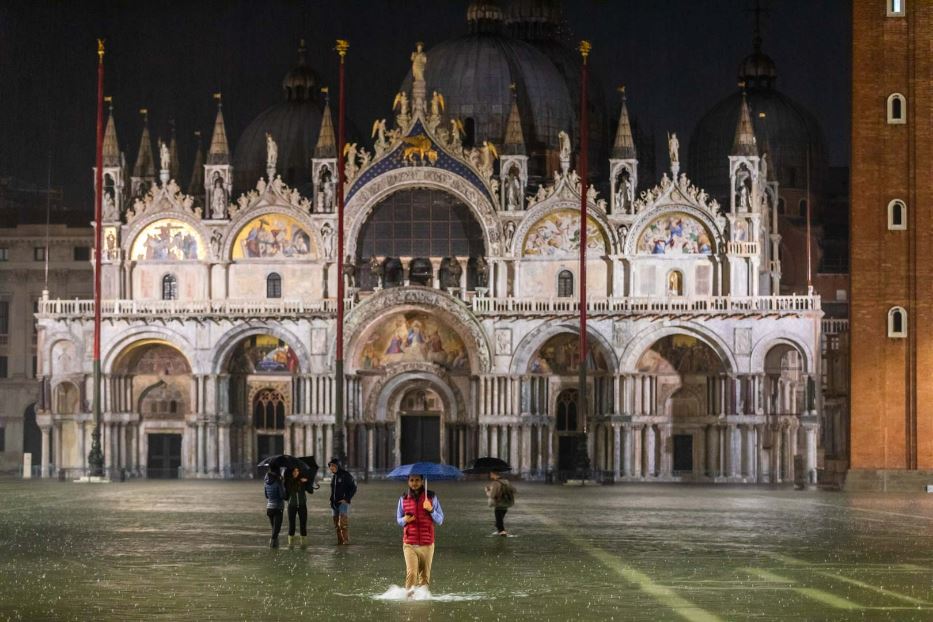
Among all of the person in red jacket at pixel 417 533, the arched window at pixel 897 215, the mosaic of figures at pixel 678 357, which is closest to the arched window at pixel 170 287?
the mosaic of figures at pixel 678 357

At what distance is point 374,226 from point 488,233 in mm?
5277

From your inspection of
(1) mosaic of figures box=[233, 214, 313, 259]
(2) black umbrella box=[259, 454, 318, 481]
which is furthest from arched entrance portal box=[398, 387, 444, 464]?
(2) black umbrella box=[259, 454, 318, 481]

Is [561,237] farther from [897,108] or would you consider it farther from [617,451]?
[897,108]

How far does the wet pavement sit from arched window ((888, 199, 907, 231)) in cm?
1716

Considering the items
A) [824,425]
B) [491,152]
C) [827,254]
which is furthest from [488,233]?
[827,254]

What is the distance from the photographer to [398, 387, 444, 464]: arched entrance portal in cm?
9688

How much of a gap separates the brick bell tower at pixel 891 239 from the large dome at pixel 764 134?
36.0 meters

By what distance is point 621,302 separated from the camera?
92250 mm

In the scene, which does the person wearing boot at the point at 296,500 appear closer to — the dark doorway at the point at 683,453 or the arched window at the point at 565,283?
the dark doorway at the point at 683,453

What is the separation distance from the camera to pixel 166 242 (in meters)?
Result: 97.2

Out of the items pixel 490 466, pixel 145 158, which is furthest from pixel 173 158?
pixel 490 466

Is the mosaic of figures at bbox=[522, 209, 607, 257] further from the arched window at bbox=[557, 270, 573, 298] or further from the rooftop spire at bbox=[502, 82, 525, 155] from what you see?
the rooftop spire at bbox=[502, 82, 525, 155]

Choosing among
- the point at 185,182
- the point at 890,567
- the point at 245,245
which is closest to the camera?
the point at 890,567

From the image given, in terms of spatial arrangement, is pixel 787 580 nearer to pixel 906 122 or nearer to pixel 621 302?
pixel 906 122
